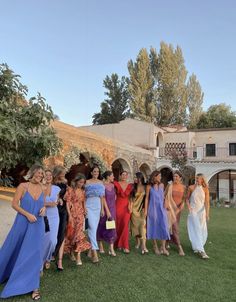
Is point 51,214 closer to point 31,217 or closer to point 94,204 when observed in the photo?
point 31,217

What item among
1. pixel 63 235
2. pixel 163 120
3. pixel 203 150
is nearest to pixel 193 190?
pixel 63 235

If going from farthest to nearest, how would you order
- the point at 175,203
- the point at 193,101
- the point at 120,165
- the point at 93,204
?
the point at 193,101, the point at 120,165, the point at 175,203, the point at 93,204

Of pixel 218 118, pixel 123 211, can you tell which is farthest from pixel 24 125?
pixel 218 118

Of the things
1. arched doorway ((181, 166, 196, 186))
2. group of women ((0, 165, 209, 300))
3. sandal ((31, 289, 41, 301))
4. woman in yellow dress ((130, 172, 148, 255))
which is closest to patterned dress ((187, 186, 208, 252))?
group of women ((0, 165, 209, 300))

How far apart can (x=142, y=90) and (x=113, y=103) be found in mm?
6021

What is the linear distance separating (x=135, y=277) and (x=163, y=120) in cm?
3143

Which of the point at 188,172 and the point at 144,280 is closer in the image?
the point at 144,280

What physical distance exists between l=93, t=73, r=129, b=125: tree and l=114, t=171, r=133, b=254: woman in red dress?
32.8 m

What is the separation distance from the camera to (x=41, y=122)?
5.07m

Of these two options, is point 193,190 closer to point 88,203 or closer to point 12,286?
point 88,203

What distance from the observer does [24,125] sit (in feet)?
16.2

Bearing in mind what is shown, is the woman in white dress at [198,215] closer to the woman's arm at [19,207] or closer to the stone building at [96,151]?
the woman's arm at [19,207]

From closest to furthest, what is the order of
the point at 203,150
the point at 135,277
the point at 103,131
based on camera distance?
the point at 135,277, the point at 203,150, the point at 103,131

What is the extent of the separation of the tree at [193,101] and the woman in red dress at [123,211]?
30897mm
